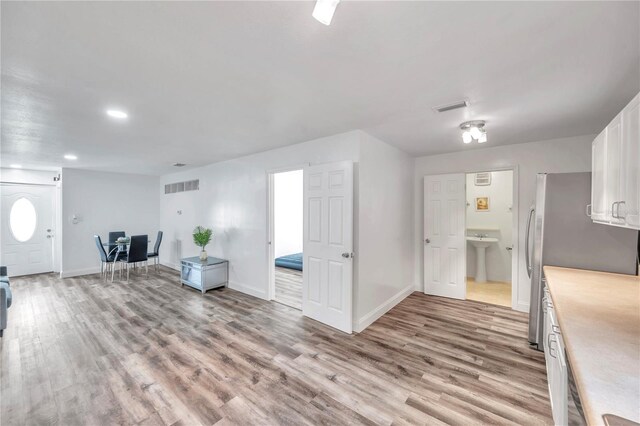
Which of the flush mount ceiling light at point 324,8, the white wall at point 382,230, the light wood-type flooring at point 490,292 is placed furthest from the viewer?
the light wood-type flooring at point 490,292

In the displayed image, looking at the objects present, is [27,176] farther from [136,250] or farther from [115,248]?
[136,250]

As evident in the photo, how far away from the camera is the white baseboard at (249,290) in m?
4.38

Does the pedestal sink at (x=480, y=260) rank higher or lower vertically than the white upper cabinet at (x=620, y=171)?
lower

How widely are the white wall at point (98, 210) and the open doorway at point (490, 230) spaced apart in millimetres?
8006

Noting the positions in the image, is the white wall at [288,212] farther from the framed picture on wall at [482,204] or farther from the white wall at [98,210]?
the framed picture on wall at [482,204]

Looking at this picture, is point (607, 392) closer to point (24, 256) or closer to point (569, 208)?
point (569, 208)

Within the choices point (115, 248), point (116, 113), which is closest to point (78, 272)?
point (115, 248)

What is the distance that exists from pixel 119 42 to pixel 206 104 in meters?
0.92

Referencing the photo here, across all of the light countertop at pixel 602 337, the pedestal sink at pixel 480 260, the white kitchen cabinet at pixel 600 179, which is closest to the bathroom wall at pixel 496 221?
the pedestal sink at pixel 480 260

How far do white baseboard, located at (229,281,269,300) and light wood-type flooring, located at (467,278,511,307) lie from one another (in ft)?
11.5

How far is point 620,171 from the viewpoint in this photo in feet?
5.01

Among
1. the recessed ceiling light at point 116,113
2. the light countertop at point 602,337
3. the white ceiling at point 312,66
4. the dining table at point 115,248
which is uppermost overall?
the white ceiling at point 312,66

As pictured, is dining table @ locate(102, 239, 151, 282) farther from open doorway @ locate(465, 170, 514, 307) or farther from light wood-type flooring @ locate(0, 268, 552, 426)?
open doorway @ locate(465, 170, 514, 307)

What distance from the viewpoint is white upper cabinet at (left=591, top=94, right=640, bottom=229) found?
131 centimetres
